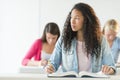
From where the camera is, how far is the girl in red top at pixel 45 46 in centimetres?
337

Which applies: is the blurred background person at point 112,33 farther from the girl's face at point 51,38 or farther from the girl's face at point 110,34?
the girl's face at point 51,38

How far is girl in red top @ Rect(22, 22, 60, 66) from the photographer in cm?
337

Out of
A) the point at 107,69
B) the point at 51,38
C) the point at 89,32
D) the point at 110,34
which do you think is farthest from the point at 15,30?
the point at 107,69

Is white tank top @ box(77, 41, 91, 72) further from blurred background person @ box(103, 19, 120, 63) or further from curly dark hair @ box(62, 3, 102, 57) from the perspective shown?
blurred background person @ box(103, 19, 120, 63)

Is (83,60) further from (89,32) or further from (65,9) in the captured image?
(65,9)

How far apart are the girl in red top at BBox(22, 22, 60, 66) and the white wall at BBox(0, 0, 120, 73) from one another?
5.54 ft

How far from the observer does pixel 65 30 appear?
2.36 m

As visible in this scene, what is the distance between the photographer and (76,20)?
2285 mm

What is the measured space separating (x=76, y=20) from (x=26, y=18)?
10.0 ft

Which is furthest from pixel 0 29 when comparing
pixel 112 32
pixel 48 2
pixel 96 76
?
pixel 96 76

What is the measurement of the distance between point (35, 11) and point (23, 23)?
0.31m

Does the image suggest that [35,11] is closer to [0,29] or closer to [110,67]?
[0,29]

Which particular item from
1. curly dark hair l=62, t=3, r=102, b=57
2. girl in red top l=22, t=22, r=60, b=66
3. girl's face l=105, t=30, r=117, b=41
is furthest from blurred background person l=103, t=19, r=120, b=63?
curly dark hair l=62, t=3, r=102, b=57

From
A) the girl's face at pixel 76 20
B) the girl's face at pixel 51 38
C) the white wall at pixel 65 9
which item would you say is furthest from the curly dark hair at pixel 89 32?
the white wall at pixel 65 9
